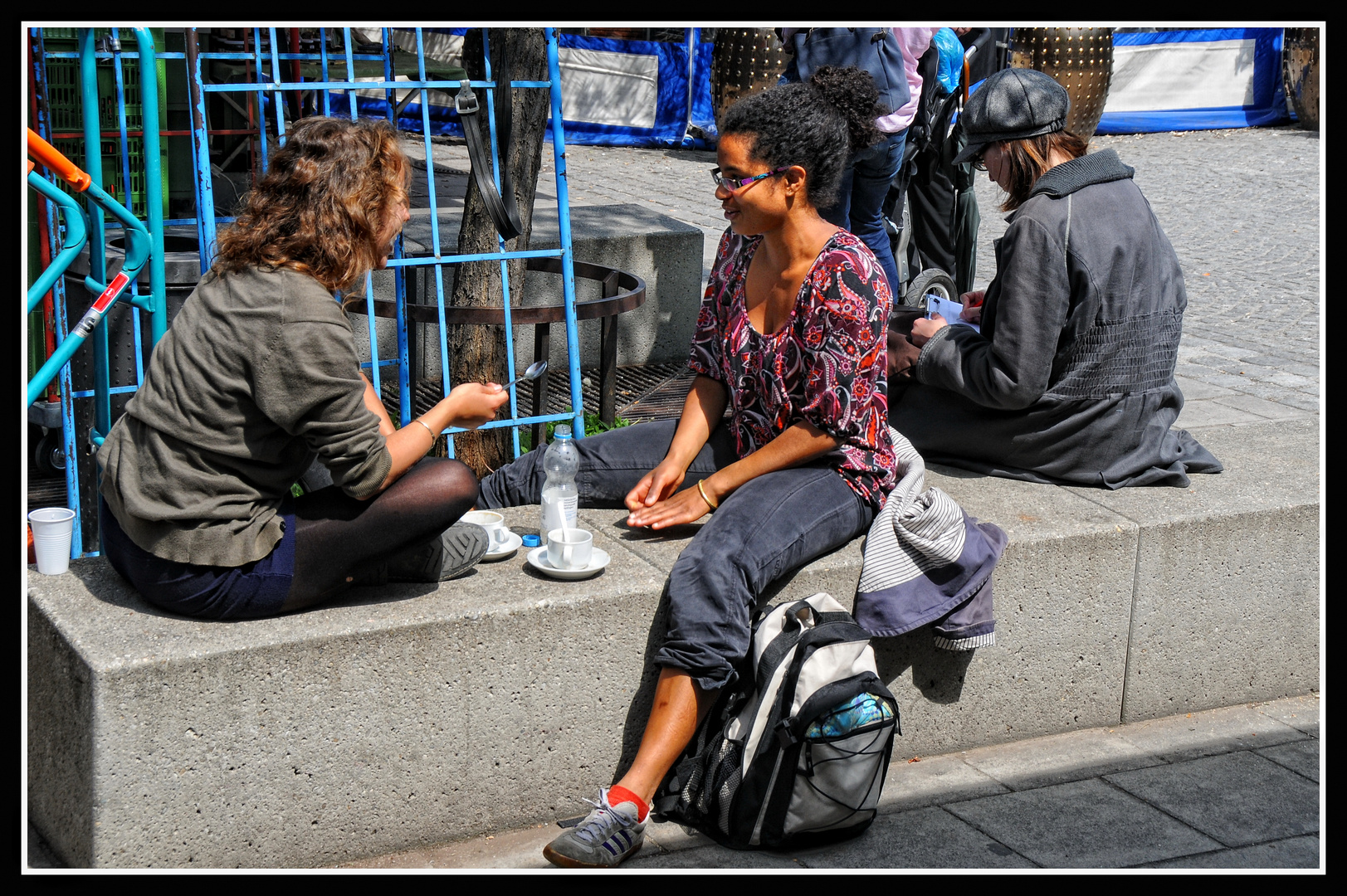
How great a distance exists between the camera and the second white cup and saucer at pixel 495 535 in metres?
3.14

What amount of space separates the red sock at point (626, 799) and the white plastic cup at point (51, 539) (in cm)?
130

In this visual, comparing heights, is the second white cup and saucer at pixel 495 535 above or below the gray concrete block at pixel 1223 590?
above

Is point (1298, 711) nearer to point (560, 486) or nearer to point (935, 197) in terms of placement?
point (560, 486)

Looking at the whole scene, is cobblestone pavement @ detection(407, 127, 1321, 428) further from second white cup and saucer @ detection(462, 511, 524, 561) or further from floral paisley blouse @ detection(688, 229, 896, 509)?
second white cup and saucer @ detection(462, 511, 524, 561)

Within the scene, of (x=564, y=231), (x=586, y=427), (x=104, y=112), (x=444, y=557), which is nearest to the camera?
(x=444, y=557)

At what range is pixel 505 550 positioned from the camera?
315 centimetres

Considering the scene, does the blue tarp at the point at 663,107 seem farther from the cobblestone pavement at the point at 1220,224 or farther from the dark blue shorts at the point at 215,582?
the dark blue shorts at the point at 215,582

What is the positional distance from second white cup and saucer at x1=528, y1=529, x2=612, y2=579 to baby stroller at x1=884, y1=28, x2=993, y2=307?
323 cm

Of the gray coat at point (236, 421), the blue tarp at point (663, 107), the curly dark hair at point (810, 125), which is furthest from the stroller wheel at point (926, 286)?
the blue tarp at point (663, 107)

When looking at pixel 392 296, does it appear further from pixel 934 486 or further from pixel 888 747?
pixel 888 747

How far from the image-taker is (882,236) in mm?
5926

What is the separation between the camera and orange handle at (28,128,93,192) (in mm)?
2908

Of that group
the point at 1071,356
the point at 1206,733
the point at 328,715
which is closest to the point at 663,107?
the point at 1071,356

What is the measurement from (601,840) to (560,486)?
0.90 metres
